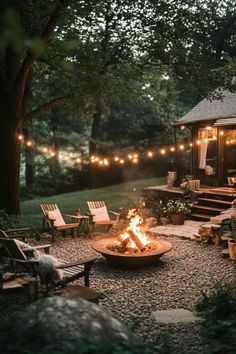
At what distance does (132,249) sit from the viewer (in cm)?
897

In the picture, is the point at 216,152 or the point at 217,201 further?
the point at 216,152

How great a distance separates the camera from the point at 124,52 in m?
16.4

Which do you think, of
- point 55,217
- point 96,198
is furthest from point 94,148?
point 55,217

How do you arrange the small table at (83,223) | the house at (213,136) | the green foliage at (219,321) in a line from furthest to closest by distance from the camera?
the house at (213,136)
the small table at (83,223)
the green foliage at (219,321)

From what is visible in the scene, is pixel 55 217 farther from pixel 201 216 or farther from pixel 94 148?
pixel 94 148

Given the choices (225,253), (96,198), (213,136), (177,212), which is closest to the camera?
(225,253)

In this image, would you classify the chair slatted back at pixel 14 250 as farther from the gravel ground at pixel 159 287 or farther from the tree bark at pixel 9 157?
the tree bark at pixel 9 157

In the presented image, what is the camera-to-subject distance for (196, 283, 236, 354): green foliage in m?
4.59

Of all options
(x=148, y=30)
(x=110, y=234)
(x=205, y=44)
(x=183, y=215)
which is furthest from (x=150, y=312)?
(x=205, y=44)

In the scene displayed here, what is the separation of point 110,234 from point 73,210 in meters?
5.30

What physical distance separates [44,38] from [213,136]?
9.41 metres

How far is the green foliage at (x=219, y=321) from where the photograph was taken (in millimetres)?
4594

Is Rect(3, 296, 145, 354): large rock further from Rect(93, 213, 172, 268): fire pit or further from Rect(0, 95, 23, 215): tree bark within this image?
Rect(0, 95, 23, 215): tree bark

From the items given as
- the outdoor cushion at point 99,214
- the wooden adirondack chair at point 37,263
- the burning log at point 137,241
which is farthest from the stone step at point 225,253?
the outdoor cushion at point 99,214
